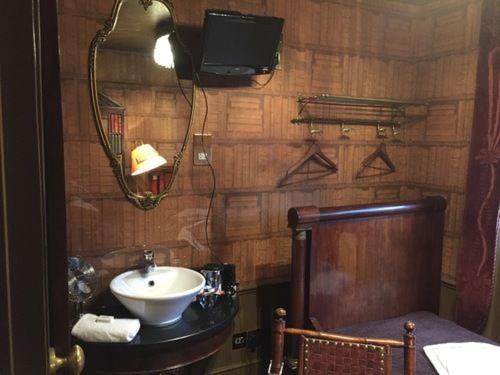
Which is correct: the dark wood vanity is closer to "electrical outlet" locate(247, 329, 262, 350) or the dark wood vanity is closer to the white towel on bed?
"electrical outlet" locate(247, 329, 262, 350)

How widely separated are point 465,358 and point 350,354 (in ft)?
2.09

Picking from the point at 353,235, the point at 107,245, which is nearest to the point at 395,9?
the point at 353,235

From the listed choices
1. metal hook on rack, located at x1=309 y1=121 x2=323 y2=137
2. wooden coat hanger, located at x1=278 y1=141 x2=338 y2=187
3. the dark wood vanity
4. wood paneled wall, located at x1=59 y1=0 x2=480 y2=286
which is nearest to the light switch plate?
wood paneled wall, located at x1=59 y1=0 x2=480 y2=286

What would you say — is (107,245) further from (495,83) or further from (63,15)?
(495,83)

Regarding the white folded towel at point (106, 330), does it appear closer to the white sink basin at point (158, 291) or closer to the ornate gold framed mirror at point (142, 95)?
the white sink basin at point (158, 291)

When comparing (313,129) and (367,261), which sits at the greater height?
(313,129)

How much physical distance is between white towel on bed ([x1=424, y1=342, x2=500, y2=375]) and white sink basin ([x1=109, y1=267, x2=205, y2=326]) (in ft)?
3.54

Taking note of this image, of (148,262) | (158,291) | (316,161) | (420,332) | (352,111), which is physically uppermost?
(352,111)

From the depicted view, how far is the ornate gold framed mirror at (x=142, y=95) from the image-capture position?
1.94 metres

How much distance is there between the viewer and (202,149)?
221 centimetres

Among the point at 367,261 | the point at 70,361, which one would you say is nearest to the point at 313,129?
the point at 367,261

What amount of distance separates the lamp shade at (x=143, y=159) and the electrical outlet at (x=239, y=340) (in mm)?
1077

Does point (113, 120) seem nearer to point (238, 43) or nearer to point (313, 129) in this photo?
point (238, 43)

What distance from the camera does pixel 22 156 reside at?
565mm
